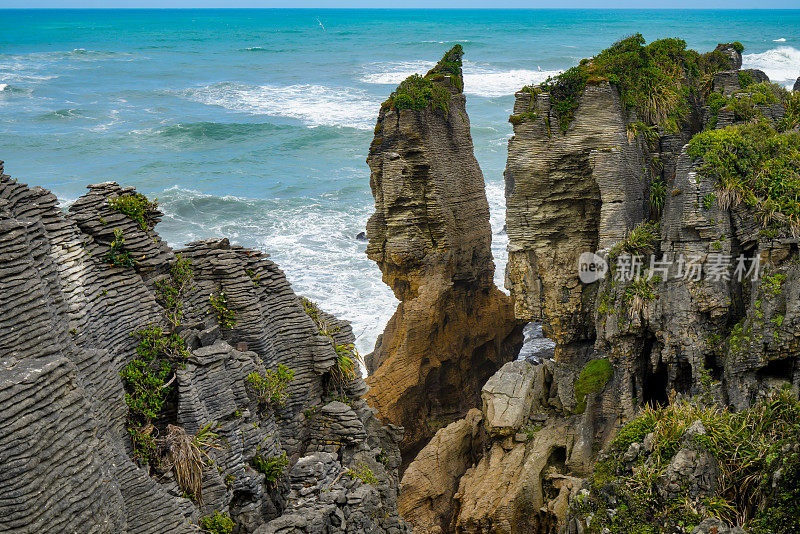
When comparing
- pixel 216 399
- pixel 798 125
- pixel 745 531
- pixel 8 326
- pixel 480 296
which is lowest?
pixel 480 296

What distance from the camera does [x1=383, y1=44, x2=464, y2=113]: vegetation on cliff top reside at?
24.8m

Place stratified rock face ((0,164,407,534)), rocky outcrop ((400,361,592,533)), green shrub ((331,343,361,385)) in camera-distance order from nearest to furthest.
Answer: stratified rock face ((0,164,407,534)) < green shrub ((331,343,361,385)) < rocky outcrop ((400,361,592,533))

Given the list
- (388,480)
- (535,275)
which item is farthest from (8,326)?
(535,275)

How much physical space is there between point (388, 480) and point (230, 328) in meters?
4.23

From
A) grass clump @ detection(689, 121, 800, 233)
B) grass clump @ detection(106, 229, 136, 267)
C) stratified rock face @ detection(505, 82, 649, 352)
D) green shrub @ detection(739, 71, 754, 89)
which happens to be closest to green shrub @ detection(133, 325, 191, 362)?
grass clump @ detection(106, 229, 136, 267)

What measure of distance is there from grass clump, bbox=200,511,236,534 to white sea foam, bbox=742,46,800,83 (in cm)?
8638

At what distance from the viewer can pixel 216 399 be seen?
39.1 ft

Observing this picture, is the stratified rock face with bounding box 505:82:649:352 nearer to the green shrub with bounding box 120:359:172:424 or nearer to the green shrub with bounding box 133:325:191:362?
the green shrub with bounding box 133:325:191:362

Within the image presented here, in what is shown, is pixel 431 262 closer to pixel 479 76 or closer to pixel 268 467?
pixel 268 467

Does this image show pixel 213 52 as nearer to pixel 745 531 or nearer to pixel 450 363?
pixel 450 363

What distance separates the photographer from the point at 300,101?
290ft

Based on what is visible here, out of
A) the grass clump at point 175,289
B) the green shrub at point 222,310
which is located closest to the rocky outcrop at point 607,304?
the green shrub at point 222,310

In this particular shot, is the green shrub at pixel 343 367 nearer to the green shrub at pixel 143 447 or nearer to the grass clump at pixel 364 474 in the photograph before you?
the grass clump at pixel 364 474

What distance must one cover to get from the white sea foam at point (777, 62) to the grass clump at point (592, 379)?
75124 mm
